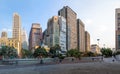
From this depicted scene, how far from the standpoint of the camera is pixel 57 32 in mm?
179250

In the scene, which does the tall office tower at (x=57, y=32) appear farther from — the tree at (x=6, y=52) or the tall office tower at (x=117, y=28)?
the tree at (x=6, y=52)

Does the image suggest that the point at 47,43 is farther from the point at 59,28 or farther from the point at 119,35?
the point at 119,35

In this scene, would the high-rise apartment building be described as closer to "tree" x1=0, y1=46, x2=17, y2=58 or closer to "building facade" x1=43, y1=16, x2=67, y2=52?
"building facade" x1=43, y1=16, x2=67, y2=52

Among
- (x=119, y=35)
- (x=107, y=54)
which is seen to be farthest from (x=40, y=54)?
(x=119, y=35)

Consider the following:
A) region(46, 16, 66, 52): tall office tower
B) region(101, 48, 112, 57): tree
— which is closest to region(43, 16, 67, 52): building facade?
region(46, 16, 66, 52): tall office tower

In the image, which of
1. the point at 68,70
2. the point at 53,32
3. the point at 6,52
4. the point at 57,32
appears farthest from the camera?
the point at 53,32

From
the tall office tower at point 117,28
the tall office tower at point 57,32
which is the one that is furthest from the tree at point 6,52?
the tall office tower at point 117,28

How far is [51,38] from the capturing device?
184250 mm

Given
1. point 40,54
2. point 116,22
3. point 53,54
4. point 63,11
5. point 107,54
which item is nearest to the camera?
point 40,54

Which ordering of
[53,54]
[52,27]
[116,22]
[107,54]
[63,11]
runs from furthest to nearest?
[63,11], [52,27], [116,22], [107,54], [53,54]

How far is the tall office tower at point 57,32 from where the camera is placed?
584ft

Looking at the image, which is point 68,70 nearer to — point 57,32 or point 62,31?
point 57,32

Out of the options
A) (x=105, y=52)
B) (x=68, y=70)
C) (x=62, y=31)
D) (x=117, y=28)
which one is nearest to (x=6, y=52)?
(x=105, y=52)

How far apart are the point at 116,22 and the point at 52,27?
4407cm
